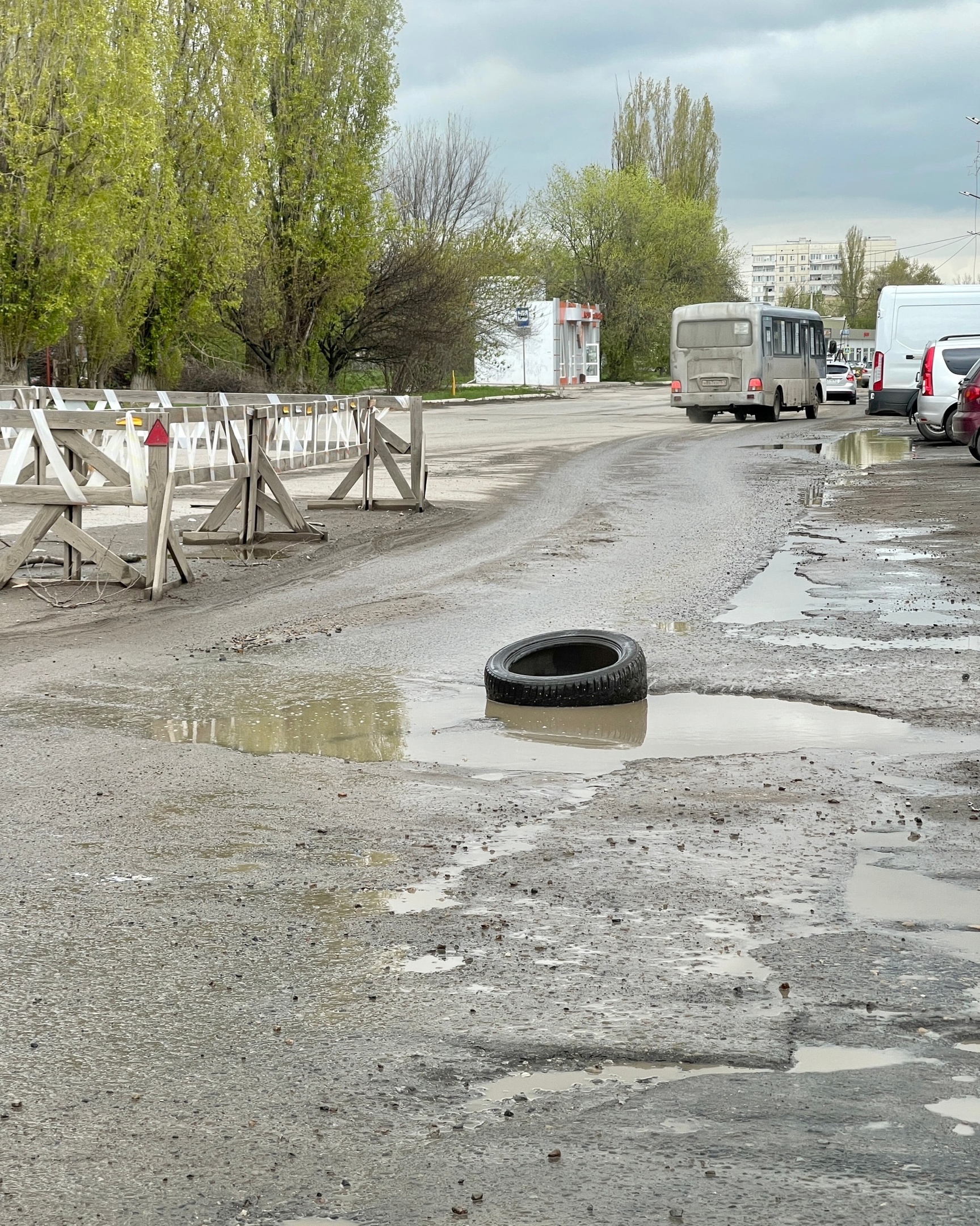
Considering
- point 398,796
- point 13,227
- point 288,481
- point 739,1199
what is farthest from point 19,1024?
point 13,227

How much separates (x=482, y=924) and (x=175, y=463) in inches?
351

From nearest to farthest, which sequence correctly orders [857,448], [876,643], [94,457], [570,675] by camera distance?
[570,675] < [876,643] < [94,457] < [857,448]

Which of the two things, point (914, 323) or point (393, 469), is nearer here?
point (393, 469)

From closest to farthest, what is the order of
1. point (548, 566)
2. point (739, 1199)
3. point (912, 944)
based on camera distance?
point (739, 1199)
point (912, 944)
point (548, 566)

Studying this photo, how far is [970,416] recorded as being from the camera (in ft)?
75.9

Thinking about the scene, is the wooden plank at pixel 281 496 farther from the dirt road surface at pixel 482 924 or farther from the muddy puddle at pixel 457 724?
the muddy puddle at pixel 457 724

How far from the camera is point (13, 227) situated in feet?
107

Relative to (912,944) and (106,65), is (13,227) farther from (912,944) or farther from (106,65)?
(912,944)

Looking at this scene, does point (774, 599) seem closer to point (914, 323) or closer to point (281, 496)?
point (281, 496)

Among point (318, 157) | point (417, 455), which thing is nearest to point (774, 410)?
point (318, 157)

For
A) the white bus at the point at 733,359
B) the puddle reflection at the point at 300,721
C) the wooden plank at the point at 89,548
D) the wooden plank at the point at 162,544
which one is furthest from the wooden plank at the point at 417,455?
the white bus at the point at 733,359

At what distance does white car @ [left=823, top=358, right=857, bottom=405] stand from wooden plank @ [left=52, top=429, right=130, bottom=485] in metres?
44.3

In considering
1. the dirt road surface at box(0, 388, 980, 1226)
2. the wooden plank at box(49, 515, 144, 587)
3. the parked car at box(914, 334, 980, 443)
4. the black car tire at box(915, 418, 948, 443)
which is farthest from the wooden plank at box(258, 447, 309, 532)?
the black car tire at box(915, 418, 948, 443)

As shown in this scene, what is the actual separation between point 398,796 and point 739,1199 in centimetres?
304
